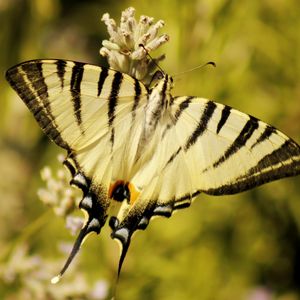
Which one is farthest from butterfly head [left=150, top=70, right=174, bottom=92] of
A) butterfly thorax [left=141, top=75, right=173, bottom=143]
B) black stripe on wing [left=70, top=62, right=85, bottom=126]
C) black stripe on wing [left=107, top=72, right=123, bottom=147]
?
black stripe on wing [left=70, top=62, right=85, bottom=126]

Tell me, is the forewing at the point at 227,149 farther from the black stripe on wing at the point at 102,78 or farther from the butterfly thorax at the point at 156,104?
the black stripe on wing at the point at 102,78

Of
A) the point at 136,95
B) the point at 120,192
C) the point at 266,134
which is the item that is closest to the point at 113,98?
the point at 136,95

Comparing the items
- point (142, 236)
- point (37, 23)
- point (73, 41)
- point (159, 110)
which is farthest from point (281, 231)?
point (73, 41)

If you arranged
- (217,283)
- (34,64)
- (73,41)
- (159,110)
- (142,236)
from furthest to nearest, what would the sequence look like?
(73,41), (217,283), (142,236), (159,110), (34,64)

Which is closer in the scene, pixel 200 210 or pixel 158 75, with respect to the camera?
pixel 158 75

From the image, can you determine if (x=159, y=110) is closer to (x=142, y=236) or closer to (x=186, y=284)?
(x=142, y=236)

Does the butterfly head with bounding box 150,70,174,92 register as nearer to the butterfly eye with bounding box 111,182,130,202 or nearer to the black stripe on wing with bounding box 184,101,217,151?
the black stripe on wing with bounding box 184,101,217,151

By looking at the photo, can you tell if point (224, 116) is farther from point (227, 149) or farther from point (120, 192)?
point (120, 192)
